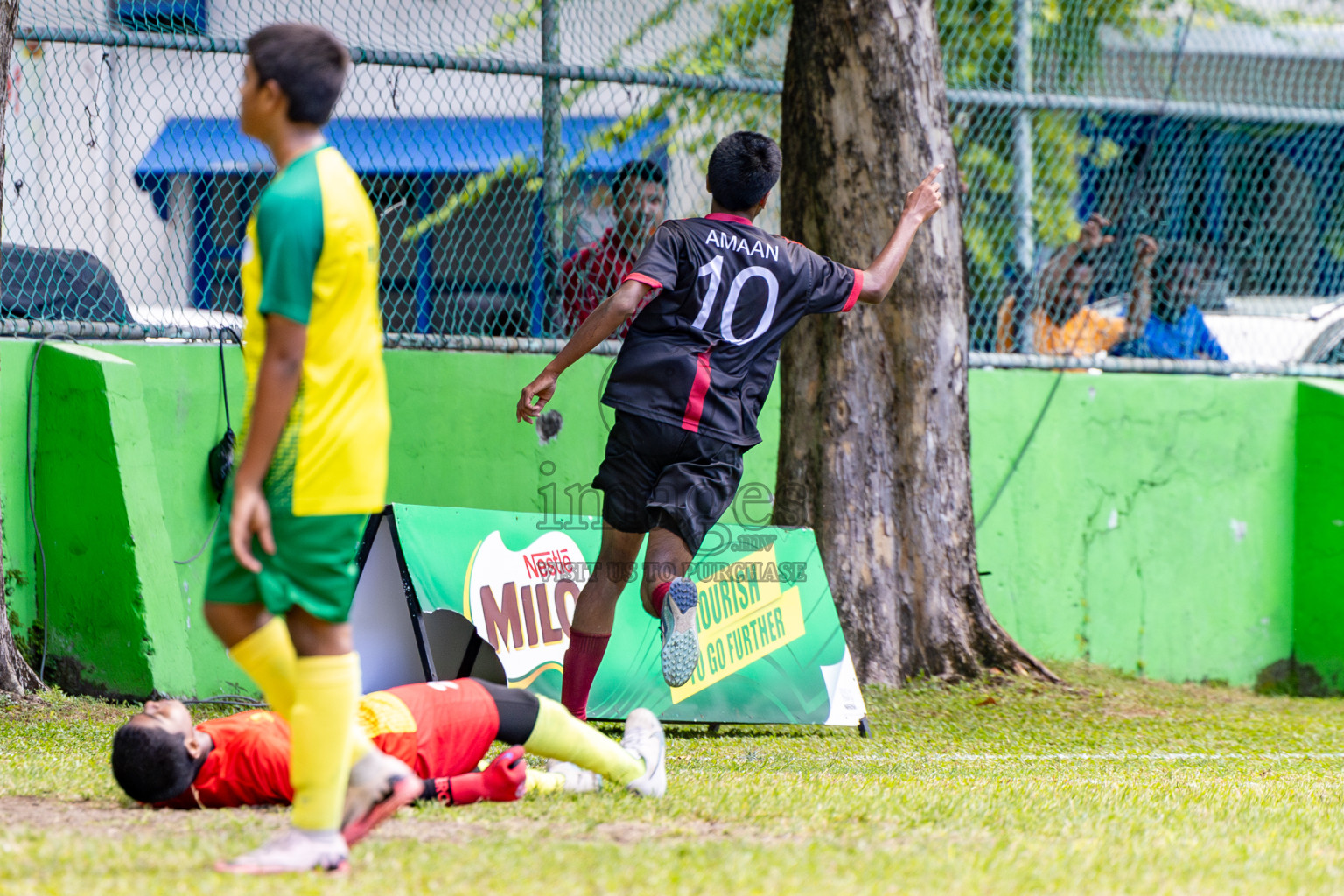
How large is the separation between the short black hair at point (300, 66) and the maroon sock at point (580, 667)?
2.64 metres

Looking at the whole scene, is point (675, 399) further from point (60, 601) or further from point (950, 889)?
point (60, 601)

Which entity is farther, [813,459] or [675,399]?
[813,459]

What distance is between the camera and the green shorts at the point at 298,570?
2.85m

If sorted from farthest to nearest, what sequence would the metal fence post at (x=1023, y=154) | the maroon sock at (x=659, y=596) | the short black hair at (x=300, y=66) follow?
the metal fence post at (x=1023, y=154) → the maroon sock at (x=659, y=596) → the short black hair at (x=300, y=66)

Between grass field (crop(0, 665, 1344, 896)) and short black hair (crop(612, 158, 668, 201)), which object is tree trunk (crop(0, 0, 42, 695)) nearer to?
grass field (crop(0, 665, 1344, 896))

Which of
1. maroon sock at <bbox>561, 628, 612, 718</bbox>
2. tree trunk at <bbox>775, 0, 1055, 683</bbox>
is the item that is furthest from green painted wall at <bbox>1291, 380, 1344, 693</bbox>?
maroon sock at <bbox>561, 628, 612, 718</bbox>

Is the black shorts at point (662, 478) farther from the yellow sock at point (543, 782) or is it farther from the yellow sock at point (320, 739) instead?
the yellow sock at point (320, 739)

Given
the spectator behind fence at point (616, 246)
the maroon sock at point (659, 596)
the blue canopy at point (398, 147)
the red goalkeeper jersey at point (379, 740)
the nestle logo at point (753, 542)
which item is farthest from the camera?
the spectator behind fence at point (616, 246)

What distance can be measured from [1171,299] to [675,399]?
5.43 meters

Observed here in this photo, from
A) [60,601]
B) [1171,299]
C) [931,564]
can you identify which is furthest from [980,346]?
[60,601]

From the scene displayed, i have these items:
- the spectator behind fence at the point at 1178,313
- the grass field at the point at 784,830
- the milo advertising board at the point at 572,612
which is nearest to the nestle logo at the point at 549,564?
the milo advertising board at the point at 572,612

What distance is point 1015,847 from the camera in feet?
10.9

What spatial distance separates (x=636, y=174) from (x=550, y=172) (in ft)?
1.48

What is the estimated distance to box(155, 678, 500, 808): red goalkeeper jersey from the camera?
3697 millimetres
